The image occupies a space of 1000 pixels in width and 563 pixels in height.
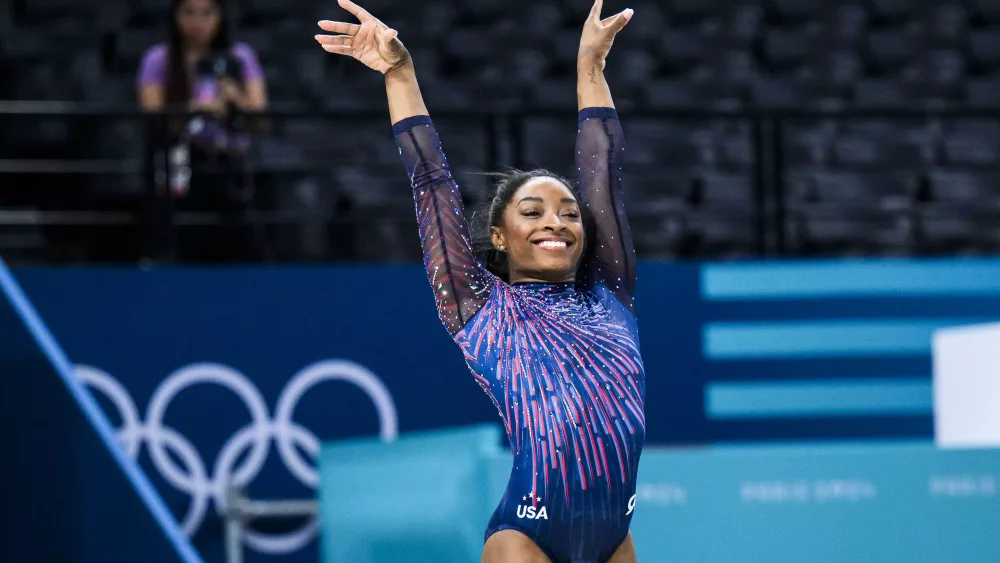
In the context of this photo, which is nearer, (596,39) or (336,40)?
(336,40)

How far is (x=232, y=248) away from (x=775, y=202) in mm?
2568

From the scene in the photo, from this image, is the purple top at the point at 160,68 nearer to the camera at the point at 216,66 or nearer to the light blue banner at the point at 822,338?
the camera at the point at 216,66

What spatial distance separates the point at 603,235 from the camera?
3.37 m

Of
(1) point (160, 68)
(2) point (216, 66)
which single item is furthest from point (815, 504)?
(1) point (160, 68)

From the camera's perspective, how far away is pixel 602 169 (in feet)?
11.1

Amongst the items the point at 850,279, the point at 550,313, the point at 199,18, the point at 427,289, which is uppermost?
the point at 199,18

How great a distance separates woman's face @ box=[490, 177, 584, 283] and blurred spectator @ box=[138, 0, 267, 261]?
2834mm

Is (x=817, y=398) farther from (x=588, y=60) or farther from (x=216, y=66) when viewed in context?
(x=588, y=60)

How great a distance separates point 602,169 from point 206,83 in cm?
314

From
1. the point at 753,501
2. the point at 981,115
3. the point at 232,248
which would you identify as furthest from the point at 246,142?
the point at 981,115

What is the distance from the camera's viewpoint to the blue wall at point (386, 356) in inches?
231

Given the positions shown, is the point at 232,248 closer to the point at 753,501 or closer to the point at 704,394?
the point at 704,394

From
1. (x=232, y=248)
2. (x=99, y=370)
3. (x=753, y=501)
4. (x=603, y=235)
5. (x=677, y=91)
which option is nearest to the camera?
(x=603, y=235)

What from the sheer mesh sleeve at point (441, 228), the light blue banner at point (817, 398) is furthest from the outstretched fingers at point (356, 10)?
the light blue banner at point (817, 398)
